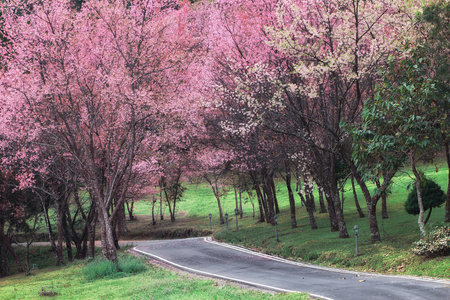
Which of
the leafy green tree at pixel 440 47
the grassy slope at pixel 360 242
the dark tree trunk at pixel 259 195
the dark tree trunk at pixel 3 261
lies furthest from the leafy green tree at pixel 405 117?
the dark tree trunk at pixel 3 261

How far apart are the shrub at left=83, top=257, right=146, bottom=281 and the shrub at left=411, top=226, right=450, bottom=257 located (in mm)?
11550

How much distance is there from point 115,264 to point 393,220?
49.6ft

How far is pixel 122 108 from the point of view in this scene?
19.8 m

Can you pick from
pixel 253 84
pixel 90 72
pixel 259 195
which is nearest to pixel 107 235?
pixel 90 72

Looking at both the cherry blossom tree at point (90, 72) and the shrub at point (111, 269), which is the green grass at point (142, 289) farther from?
the cherry blossom tree at point (90, 72)

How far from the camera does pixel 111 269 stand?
17922 millimetres

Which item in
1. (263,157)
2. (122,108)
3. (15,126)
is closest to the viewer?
(122,108)

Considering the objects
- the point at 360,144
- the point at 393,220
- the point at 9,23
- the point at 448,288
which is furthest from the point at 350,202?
the point at 9,23

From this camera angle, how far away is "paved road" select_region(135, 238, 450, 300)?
10789 mm

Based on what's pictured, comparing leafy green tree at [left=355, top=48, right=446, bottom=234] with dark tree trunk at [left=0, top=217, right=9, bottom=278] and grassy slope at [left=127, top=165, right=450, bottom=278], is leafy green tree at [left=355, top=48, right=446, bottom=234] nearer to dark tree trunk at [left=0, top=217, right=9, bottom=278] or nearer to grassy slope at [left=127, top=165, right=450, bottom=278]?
grassy slope at [left=127, top=165, right=450, bottom=278]

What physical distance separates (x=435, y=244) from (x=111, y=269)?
12.9m

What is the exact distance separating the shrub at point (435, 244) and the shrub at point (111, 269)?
37.9ft

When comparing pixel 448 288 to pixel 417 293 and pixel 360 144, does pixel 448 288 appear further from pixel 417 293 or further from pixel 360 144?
pixel 360 144

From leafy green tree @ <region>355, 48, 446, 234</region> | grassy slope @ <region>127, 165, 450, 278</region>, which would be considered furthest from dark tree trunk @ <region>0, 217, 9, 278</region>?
leafy green tree @ <region>355, 48, 446, 234</region>
